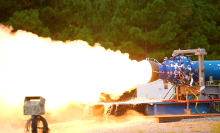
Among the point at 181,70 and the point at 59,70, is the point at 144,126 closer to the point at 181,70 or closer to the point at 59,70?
the point at 181,70

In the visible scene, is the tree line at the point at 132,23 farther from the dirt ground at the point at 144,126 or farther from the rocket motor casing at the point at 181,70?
the rocket motor casing at the point at 181,70

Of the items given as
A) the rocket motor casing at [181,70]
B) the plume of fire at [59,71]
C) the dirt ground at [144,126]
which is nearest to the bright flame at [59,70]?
the plume of fire at [59,71]

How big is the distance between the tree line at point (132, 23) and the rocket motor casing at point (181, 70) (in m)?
11.5

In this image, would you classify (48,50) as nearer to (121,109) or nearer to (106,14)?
(121,109)

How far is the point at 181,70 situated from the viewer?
1509 centimetres

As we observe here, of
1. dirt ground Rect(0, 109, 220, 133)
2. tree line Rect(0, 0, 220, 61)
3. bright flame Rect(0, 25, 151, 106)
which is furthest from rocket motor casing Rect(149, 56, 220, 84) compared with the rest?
tree line Rect(0, 0, 220, 61)

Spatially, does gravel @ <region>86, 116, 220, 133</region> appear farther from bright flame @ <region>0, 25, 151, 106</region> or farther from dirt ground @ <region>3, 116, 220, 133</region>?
bright flame @ <region>0, 25, 151, 106</region>

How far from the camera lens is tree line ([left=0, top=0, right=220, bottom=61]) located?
2616 cm

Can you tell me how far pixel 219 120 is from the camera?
13820 mm

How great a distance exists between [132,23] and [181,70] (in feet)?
59.9

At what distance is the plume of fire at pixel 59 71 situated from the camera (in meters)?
15.1

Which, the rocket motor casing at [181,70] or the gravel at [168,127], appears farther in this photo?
the rocket motor casing at [181,70]

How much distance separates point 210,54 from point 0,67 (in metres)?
25.0

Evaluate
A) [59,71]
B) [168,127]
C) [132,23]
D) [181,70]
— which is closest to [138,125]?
[168,127]
